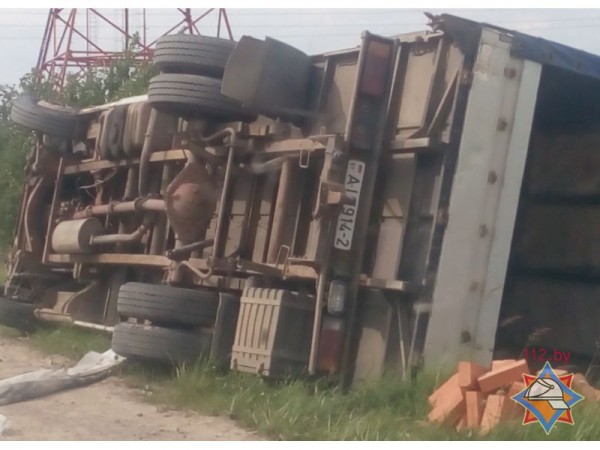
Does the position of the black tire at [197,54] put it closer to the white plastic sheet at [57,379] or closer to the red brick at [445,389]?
the white plastic sheet at [57,379]

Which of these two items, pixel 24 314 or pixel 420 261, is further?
pixel 24 314

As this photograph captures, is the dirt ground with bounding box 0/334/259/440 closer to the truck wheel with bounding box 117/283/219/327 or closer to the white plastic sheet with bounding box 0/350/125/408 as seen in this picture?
the white plastic sheet with bounding box 0/350/125/408

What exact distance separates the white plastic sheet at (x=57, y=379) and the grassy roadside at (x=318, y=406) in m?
0.26

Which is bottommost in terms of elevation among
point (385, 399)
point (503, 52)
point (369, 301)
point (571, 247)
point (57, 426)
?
point (57, 426)

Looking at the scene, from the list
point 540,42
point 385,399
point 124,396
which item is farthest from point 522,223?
point 124,396

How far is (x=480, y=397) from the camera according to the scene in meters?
5.15

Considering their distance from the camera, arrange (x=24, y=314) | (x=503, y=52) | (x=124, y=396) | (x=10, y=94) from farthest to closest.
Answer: (x=10, y=94), (x=24, y=314), (x=124, y=396), (x=503, y=52)

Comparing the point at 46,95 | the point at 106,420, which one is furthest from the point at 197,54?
the point at 46,95

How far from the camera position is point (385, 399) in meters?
5.62

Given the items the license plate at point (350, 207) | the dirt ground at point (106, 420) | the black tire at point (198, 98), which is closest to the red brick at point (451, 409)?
the dirt ground at point (106, 420)

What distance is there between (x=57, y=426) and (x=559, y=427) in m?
2.57

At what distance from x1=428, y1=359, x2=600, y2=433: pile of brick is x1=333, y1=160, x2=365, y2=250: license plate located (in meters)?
1.11

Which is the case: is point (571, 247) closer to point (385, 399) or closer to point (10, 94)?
point (385, 399)

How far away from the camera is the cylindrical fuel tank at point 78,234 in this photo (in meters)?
8.55
